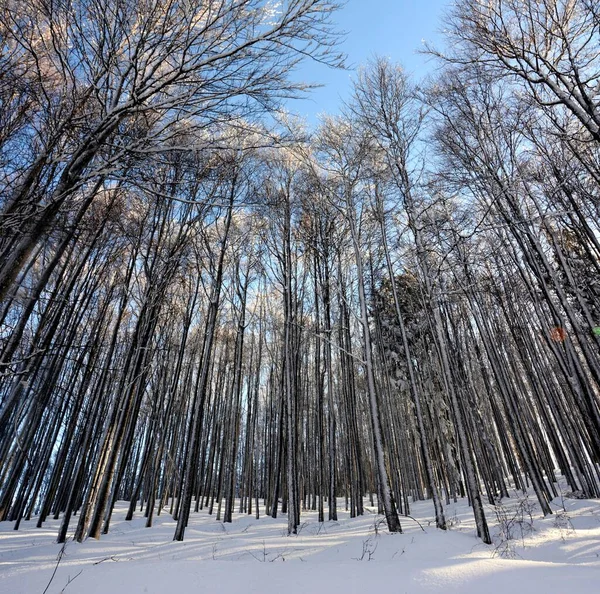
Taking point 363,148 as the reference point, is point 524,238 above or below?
below

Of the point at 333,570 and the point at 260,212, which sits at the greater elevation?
the point at 260,212

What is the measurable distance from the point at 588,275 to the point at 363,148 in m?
8.61

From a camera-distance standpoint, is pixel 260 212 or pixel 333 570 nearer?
pixel 333 570

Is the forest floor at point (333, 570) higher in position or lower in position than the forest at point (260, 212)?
lower

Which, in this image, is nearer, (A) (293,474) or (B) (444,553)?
(B) (444,553)

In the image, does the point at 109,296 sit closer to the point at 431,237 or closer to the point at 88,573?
the point at 88,573

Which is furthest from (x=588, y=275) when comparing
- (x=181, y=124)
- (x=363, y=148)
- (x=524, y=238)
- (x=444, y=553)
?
(x=181, y=124)

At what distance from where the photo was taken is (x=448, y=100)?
271 inches

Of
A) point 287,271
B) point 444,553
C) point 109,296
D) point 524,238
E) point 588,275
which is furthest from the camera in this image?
point 588,275

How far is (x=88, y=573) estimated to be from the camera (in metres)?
2.83

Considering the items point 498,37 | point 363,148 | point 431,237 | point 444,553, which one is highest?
point 363,148

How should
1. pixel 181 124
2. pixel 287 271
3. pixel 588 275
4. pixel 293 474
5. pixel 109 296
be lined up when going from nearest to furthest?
pixel 181 124, pixel 293 474, pixel 287 271, pixel 109 296, pixel 588 275

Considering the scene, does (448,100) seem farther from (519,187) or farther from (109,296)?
(109,296)

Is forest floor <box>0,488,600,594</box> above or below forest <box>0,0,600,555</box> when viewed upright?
below
